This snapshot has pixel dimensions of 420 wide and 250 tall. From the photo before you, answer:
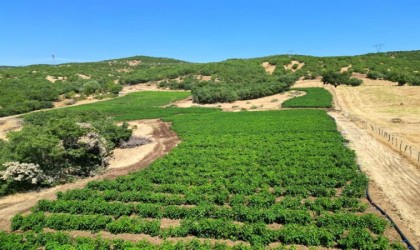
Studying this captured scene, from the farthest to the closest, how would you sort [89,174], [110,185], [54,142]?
[89,174] → [54,142] → [110,185]

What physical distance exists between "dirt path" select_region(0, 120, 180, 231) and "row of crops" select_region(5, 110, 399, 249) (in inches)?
65.8

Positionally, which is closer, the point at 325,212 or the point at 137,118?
the point at 325,212

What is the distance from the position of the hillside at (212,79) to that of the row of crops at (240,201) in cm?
4169

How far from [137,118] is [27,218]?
36049mm

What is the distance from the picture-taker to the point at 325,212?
54.2 feet

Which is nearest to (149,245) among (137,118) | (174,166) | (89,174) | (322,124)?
(174,166)

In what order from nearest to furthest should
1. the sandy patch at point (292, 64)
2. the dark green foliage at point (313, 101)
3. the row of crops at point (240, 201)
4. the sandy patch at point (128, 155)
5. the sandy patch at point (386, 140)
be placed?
1. the row of crops at point (240, 201)
2. the sandy patch at point (386, 140)
3. the sandy patch at point (128, 155)
4. the dark green foliage at point (313, 101)
5. the sandy patch at point (292, 64)

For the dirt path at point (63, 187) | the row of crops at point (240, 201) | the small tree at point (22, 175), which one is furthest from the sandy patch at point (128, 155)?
the small tree at point (22, 175)

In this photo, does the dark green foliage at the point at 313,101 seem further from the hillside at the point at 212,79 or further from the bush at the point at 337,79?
the bush at the point at 337,79

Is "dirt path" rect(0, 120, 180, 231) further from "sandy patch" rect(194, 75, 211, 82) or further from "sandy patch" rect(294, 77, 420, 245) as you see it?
"sandy patch" rect(194, 75, 211, 82)

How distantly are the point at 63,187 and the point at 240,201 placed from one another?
13.7 m

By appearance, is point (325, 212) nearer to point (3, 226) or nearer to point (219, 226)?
point (219, 226)

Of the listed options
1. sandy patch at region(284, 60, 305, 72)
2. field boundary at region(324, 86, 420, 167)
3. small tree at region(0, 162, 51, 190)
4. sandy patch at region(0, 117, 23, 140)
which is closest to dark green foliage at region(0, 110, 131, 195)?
small tree at region(0, 162, 51, 190)

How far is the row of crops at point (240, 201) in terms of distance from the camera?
48.1 ft
